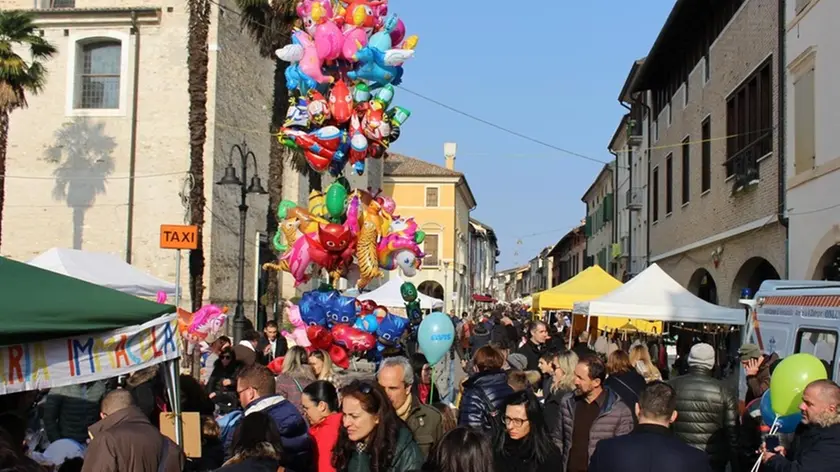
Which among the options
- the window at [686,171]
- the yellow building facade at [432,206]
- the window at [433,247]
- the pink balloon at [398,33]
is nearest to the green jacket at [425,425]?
the pink balloon at [398,33]

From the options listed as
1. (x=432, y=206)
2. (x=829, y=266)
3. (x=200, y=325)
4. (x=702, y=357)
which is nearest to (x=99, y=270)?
(x=200, y=325)

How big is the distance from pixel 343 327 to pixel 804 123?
8.62m

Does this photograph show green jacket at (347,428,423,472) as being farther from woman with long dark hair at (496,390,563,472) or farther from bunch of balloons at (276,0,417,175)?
bunch of balloons at (276,0,417,175)

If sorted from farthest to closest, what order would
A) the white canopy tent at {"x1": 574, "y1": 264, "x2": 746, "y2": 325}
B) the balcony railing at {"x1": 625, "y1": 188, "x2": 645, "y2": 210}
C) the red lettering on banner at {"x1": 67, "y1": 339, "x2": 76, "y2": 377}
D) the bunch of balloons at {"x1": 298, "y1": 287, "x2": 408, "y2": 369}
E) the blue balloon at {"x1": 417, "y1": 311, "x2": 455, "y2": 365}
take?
the balcony railing at {"x1": 625, "y1": 188, "x2": 645, "y2": 210} < the white canopy tent at {"x1": 574, "y1": 264, "x2": 746, "y2": 325} < the bunch of balloons at {"x1": 298, "y1": 287, "x2": 408, "y2": 369} < the blue balloon at {"x1": 417, "y1": 311, "x2": 455, "y2": 365} < the red lettering on banner at {"x1": 67, "y1": 339, "x2": 76, "y2": 377}

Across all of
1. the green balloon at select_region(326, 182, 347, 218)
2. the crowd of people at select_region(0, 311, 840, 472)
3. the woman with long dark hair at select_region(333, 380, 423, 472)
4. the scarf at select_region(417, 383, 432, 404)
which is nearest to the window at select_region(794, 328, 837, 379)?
the crowd of people at select_region(0, 311, 840, 472)

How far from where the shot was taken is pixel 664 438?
4738mm

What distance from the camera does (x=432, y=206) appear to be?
64.2 metres

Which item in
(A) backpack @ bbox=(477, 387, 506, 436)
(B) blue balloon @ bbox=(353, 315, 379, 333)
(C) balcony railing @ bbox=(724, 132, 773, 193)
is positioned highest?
(C) balcony railing @ bbox=(724, 132, 773, 193)

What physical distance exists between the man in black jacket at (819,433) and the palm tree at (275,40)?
1995cm

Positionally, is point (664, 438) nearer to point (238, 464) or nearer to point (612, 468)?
point (612, 468)

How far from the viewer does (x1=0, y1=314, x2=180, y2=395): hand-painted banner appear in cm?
495

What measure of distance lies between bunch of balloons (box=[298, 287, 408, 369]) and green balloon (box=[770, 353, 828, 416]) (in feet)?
26.5

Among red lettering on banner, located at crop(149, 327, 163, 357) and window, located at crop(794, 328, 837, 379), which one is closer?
red lettering on banner, located at crop(149, 327, 163, 357)

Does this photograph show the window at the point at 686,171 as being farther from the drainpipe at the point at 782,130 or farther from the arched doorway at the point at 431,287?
the arched doorway at the point at 431,287
